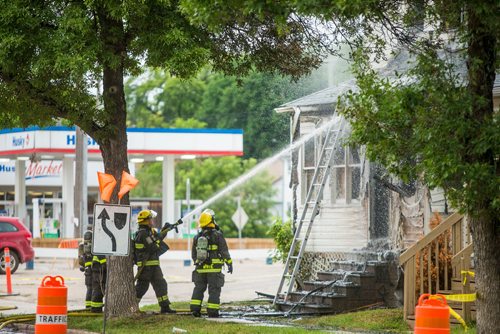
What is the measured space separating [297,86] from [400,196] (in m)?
3.61

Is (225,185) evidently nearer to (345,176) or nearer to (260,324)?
(345,176)

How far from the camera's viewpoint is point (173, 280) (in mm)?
27297

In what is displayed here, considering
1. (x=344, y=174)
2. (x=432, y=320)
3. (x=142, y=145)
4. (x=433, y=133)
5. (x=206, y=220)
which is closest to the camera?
(x=432, y=320)

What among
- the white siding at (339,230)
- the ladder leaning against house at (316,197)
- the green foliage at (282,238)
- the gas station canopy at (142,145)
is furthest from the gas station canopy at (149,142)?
the ladder leaning against house at (316,197)

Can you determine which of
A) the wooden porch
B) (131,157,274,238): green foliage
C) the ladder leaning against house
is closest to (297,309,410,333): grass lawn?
the wooden porch

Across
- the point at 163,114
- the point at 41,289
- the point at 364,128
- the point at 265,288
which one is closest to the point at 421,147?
the point at 364,128

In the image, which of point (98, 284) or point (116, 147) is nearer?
point (116, 147)

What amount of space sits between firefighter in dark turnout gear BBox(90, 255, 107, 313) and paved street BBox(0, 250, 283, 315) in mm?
2319

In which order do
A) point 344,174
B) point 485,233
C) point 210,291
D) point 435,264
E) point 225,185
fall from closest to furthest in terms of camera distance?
1. point 485,233
2. point 435,264
3. point 210,291
4. point 344,174
5. point 225,185

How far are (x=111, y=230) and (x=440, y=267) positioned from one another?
15.9 ft

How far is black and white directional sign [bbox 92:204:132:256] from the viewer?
42.9 ft

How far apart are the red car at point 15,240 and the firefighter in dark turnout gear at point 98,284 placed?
11915 mm

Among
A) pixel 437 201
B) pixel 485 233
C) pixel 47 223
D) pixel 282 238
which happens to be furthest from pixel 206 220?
pixel 47 223

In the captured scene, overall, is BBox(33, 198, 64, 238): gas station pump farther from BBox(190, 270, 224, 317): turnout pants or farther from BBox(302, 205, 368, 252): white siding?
BBox(190, 270, 224, 317): turnout pants
